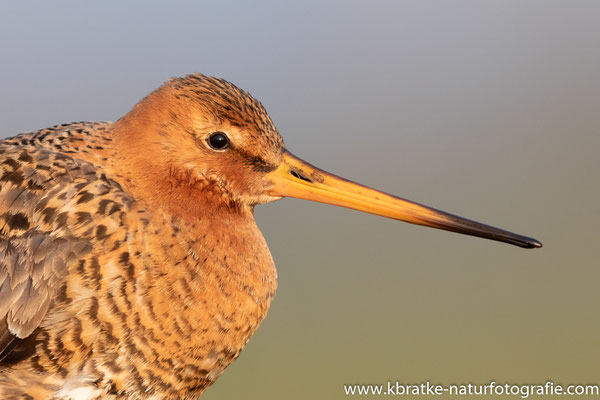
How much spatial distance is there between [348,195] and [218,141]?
0.58m

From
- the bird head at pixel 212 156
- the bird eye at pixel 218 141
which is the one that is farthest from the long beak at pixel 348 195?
the bird eye at pixel 218 141

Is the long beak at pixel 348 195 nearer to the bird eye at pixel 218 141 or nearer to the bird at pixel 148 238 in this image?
the bird at pixel 148 238

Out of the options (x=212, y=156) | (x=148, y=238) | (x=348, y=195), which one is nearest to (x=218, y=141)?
(x=212, y=156)

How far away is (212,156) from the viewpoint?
106 inches

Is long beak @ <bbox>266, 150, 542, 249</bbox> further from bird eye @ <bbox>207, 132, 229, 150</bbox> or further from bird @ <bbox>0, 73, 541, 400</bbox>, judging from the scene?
bird eye @ <bbox>207, 132, 229, 150</bbox>

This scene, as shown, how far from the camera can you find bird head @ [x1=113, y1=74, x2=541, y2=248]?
105 inches

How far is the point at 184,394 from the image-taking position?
2.61m

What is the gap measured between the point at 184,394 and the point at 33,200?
892 mm

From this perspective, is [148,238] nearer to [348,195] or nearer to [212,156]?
[212,156]

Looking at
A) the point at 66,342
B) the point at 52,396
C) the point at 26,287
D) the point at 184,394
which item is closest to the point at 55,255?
the point at 26,287

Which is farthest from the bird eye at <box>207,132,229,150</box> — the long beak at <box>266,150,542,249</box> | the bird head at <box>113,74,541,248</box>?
the long beak at <box>266,150,542,249</box>

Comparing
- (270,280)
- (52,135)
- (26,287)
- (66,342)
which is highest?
(52,135)

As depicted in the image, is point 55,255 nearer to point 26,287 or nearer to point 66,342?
point 26,287

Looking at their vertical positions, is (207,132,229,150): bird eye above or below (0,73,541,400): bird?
above
